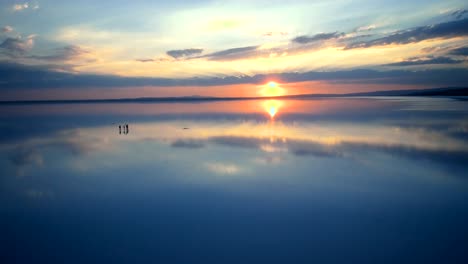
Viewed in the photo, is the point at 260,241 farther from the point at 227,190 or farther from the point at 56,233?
the point at 56,233

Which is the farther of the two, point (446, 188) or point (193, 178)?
point (193, 178)

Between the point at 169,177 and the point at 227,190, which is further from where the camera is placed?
the point at 169,177

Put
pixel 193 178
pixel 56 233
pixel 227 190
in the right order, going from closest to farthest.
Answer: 1. pixel 56 233
2. pixel 227 190
3. pixel 193 178

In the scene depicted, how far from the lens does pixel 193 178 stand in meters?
7.89

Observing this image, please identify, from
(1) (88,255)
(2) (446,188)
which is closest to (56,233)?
(1) (88,255)

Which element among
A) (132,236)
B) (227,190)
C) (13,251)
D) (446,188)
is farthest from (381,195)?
(13,251)

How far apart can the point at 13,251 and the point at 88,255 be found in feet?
3.60

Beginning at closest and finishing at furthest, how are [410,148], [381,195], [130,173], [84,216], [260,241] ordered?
[260,241], [84,216], [381,195], [130,173], [410,148]

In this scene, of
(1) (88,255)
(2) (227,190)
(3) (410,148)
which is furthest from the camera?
(3) (410,148)

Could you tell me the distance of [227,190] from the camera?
688 centimetres

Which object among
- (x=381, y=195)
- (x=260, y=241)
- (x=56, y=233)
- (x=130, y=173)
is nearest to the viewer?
(x=260, y=241)

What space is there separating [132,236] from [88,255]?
679 millimetres

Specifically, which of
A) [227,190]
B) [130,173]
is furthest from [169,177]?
[227,190]

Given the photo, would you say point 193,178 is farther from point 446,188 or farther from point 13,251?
point 446,188
